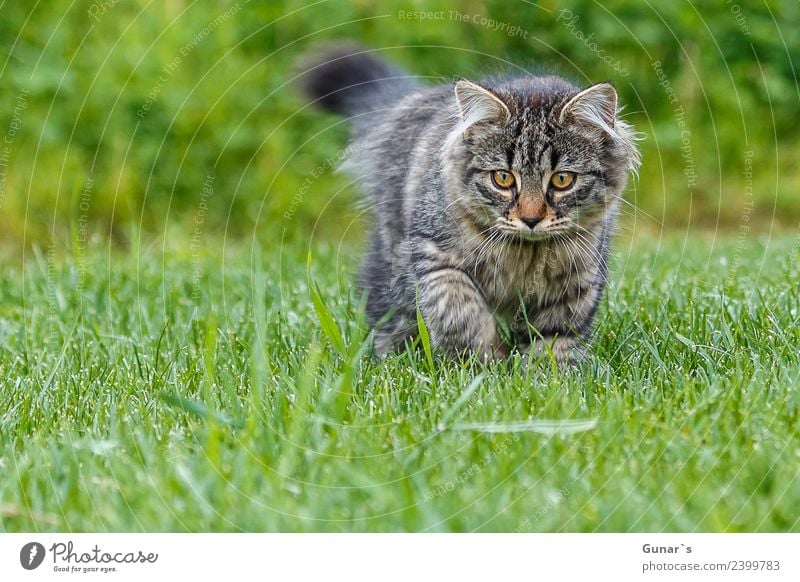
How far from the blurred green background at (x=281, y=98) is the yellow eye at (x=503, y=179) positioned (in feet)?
9.67

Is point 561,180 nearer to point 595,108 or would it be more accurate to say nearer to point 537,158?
point 537,158

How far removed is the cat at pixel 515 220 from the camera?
2789 mm

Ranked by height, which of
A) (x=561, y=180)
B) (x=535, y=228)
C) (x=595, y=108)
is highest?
(x=595, y=108)

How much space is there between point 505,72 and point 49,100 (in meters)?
3.41

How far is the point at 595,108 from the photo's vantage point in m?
2.81

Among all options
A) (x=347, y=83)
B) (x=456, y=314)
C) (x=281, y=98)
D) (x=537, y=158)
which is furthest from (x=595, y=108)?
(x=281, y=98)

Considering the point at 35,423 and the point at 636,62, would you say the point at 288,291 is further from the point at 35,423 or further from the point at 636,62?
the point at 636,62

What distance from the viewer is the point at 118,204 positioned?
5953 mm

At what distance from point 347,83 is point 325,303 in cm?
101

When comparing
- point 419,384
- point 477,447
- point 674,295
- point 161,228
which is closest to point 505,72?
point 674,295
